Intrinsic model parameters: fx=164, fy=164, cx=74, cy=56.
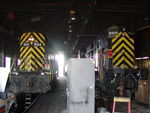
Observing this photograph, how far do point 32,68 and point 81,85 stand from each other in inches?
115

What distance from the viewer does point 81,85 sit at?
394 centimetres

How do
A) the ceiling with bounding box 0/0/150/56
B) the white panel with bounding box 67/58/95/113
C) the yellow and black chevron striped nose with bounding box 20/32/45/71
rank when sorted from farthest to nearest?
the yellow and black chevron striped nose with bounding box 20/32/45/71
the ceiling with bounding box 0/0/150/56
the white panel with bounding box 67/58/95/113

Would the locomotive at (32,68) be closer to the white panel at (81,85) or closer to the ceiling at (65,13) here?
the ceiling at (65,13)

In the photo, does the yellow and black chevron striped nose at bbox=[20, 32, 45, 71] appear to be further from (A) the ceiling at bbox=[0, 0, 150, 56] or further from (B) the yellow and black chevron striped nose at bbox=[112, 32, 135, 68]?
(B) the yellow and black chevron striped nose at bbox=[112, 32, 135, 68]

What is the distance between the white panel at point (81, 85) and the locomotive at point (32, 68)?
1.87 m

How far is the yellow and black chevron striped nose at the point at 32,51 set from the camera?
630cm

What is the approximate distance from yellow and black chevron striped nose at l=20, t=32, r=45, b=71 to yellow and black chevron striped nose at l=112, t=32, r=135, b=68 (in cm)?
284

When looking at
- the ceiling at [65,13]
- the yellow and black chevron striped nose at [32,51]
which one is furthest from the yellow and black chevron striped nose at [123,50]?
the yellow and black chevron striped nose at [32,51]

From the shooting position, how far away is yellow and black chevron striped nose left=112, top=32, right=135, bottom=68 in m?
6.37

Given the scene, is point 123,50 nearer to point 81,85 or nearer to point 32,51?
point 81,85

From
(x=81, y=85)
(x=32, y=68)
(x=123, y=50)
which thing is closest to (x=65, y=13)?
(x=32, y=68)

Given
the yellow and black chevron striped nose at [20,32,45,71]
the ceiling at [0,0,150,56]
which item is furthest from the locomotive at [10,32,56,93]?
the ceiling at [0,0,150,56]

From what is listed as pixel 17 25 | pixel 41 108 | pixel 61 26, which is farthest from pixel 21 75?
pixel 61 26

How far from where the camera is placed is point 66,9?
574 centimetres
